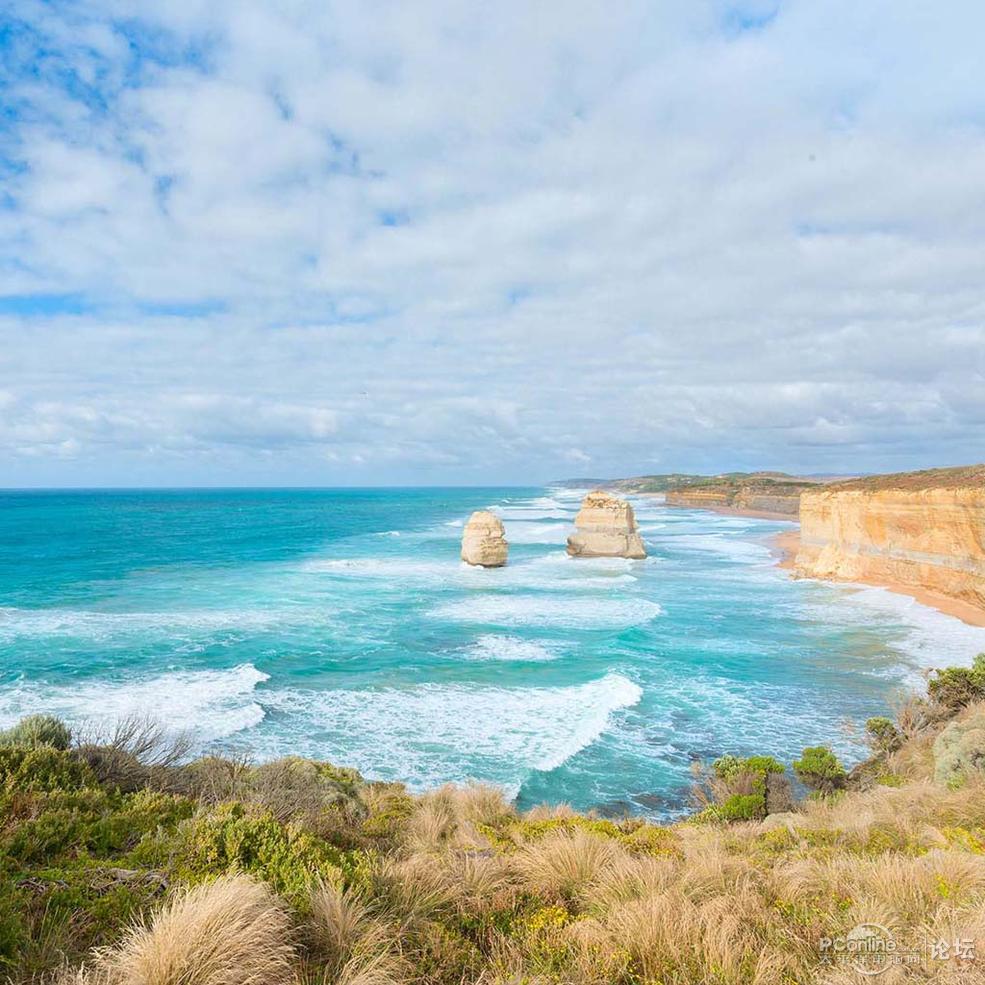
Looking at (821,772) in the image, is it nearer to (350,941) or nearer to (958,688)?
(958,688)

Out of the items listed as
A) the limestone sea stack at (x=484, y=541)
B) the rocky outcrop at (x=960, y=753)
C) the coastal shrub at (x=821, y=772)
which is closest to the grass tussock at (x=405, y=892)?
the rocky outcrop at (x=960, y=753)

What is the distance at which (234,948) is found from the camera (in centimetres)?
343

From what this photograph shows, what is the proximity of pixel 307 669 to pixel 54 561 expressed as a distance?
3556 cm

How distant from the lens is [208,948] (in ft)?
11.0

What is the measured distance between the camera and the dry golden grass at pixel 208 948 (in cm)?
327

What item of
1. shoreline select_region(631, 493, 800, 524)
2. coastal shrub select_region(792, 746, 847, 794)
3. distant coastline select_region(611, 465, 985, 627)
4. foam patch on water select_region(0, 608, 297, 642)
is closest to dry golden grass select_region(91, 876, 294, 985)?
coastal shrub select_region(792, 746, 847, 794)

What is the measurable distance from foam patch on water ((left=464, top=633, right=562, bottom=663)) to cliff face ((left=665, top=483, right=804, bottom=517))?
81.3 metres

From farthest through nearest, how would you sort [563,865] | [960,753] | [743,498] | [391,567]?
[743,498] → [391,567] → [960,753] → [563,865]

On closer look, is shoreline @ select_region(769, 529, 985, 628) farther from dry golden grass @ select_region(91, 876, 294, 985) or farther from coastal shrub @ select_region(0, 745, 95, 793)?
coastal shrub @ select_region(0, 745, 95, 793)

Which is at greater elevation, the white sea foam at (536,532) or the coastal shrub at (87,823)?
the coastal shrub at (87,823)

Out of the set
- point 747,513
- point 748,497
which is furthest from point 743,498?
point 747,513

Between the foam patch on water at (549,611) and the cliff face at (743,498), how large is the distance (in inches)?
2890

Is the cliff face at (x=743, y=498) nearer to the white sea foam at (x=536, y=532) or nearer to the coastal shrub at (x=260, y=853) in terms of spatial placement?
the white sea foam at (x=536, y=532)

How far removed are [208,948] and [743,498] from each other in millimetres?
117173
